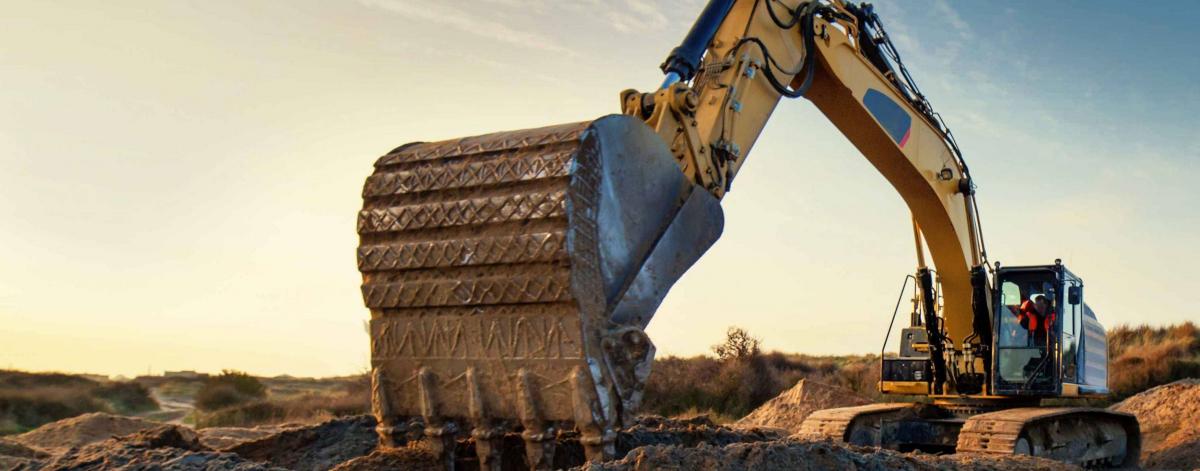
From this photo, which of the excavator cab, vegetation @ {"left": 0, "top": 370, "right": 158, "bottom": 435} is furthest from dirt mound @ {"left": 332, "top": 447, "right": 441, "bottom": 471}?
vegetation @ {"left": 0, "top": 370, "right": 158, "bottom": 435}

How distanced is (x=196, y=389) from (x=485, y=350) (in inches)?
868

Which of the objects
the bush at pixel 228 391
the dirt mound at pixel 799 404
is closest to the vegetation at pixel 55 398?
the bush at pixel 228 391

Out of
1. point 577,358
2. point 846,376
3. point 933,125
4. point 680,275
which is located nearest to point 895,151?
point 933,125

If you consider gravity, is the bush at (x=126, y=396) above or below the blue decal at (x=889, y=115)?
below

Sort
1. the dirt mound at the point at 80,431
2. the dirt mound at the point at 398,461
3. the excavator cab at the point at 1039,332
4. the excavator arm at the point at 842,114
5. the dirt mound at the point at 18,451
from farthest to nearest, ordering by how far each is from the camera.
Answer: the dirt mound at the point at 80,431
the excavator cab at the point at 1039,332
the dirt mound at the point at 18,451
the excavator arm at the point at 842,114
the dirt mound at the point at 398,461

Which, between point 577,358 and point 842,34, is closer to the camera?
point 577,358

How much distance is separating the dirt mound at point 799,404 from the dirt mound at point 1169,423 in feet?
11.6

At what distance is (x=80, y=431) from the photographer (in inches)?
461

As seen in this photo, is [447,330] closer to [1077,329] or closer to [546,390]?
[546,390]

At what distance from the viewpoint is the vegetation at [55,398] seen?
1917 cm

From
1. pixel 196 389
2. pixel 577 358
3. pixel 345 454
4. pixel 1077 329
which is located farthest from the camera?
pixel 196 389

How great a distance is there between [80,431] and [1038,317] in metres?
9.82

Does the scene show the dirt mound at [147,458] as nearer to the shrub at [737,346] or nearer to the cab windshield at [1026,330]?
the cab windshield at [1026,330]

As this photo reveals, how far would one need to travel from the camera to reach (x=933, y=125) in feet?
32.7
